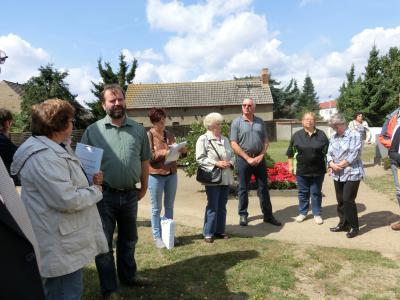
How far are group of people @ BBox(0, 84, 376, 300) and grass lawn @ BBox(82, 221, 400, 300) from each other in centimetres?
29

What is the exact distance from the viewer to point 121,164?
393 centimetres

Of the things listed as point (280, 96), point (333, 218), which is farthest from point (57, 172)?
point (280, 96)

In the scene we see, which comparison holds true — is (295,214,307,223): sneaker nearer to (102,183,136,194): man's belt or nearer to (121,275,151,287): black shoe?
(121,275,151,287): black shoe

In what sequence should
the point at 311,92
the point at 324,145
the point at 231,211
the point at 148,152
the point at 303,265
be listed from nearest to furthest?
the point at 148,152, the point at 303,265, the point at 324,145, the point at 231,211, the point at 311,92

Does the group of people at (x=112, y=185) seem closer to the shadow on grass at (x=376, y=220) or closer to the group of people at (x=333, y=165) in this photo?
the group of people at (x=333, y=165)

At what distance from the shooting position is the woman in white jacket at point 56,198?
104 inches

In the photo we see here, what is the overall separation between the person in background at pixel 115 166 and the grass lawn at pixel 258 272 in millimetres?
520

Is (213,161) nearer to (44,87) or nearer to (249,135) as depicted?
(249,135)

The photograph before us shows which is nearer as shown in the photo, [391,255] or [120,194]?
[120,194]

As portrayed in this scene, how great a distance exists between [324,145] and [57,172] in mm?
5165

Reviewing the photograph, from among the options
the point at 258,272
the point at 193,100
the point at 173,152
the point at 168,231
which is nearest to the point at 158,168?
the point at 173,152

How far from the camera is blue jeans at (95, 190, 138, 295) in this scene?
3908 millimetres

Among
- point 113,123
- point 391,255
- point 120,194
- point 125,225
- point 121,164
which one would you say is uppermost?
A: point 113,123

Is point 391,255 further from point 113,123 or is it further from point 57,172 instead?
point 57,172
